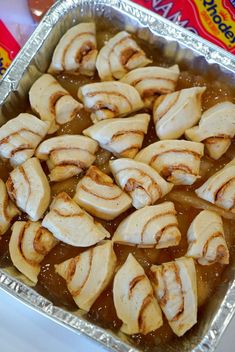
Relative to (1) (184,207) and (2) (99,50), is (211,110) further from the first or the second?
(2) (99,50)

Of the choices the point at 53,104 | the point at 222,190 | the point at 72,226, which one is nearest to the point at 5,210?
the point at 72,226

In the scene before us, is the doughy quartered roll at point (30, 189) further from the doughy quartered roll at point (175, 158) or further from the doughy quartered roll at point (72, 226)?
the doughy quartered roll at point (175, 158)

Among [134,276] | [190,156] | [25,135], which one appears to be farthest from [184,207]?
[25,135]

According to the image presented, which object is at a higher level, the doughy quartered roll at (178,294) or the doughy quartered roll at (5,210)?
the doughy quartered roll at (5,210)

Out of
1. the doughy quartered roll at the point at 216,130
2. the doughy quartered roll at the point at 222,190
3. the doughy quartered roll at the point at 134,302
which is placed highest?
the doughy quartered roll at the point at 216,130

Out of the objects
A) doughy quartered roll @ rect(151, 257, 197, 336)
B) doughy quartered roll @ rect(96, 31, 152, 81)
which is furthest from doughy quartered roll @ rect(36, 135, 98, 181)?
doughy quartered roll @ rect(151, 257, 197, 336)

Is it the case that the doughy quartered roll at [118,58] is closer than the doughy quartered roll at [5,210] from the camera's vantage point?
No

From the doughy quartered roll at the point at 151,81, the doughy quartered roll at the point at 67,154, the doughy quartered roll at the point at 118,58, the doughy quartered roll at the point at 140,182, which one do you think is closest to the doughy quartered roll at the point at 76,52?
the doughy quartered roll at the point at 118,58
